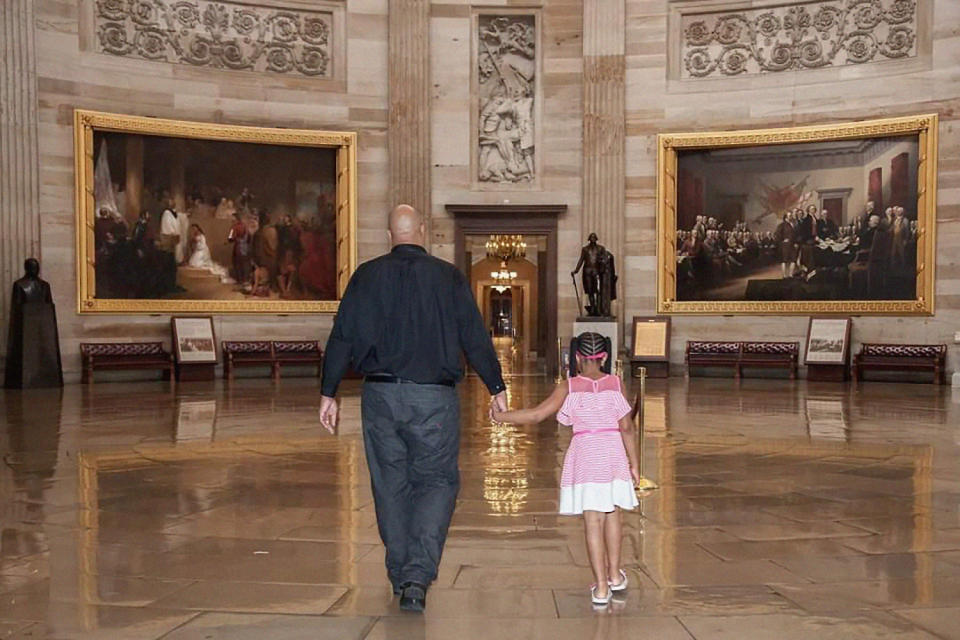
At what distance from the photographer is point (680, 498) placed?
776cm

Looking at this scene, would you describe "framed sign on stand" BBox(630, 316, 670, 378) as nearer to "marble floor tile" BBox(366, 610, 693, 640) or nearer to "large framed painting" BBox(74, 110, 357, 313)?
"large framed painting" BBox(74, 110, 357, 313)

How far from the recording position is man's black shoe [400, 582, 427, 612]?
15.7 feet

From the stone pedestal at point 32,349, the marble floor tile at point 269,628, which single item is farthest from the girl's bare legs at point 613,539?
the stone pedestal at point 32,349

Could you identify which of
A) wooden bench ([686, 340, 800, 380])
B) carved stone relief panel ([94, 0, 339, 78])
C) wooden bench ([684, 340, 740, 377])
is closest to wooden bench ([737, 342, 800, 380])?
wooden bench ([686, 340, 800, 380])

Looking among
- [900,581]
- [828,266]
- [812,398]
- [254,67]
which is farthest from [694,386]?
[900,581]

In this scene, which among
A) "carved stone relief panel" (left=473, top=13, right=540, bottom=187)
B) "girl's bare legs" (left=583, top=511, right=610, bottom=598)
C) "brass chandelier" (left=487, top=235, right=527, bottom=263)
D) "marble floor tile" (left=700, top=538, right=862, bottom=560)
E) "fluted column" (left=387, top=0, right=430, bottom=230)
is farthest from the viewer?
"brass chandelier" (left=487, top=235, right=527, bottom=263)

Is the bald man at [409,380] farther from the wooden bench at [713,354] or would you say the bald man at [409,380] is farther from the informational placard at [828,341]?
the wooden bench at [713,354]

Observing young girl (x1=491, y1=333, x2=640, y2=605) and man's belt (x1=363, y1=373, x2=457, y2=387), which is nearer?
young girl (x1=491, y1=333, x2=640, y2=605)

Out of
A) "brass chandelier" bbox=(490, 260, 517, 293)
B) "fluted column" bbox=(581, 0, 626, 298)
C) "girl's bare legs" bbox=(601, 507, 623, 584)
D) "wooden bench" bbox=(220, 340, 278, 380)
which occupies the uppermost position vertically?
"fluted column" bbox=(581, 0, 626, 298)

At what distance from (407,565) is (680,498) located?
347 cm

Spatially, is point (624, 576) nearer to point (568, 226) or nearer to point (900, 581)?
point (900, 581)

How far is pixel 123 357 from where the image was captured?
21.4 metres

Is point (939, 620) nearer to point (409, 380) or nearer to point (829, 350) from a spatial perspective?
point (409, 380)

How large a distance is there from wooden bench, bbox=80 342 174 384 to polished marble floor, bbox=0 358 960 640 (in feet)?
28.6
